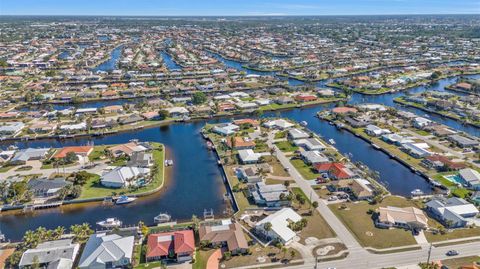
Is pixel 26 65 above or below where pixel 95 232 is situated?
above

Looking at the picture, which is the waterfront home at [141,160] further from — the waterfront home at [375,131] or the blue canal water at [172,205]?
the waterfront home at [375,131]

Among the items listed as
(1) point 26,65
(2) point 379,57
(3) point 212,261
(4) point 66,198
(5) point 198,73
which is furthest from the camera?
(2) point 379,57

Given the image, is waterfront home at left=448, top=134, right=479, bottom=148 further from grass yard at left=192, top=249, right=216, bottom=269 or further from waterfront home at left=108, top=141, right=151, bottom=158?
waterfront home at left=108, top=141, right=151, bottom=158

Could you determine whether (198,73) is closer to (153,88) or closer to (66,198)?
(153,88)

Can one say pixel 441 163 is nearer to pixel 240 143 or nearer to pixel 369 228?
pixel 369 228

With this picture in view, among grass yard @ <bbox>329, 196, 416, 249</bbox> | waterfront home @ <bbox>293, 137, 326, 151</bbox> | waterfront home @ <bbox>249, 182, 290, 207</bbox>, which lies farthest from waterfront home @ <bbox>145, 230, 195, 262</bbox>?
waterfront home @ <bbox>293, 137, 326, 151</bbox>

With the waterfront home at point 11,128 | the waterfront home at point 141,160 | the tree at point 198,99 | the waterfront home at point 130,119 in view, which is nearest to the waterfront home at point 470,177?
the waterfront home at point 141,160

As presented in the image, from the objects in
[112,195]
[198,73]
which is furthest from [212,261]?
[198,73]

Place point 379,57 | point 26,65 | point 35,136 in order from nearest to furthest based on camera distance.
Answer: point 35,136 < point 26,65 < point 379,57
